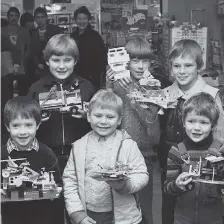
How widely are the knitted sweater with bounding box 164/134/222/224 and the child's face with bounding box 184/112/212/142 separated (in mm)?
30

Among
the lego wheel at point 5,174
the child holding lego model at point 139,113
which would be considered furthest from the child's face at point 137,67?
the lego wheel at point 5,174

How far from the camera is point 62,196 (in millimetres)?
2967

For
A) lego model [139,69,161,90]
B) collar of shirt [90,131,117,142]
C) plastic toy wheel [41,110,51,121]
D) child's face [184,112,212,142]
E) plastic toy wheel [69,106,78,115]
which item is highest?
lego model [139,69,161,90]

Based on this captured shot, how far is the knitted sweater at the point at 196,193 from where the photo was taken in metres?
2.83

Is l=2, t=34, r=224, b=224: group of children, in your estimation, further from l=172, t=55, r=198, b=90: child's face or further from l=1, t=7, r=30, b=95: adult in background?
l=1, t=7, r=30, b=95: adult in background

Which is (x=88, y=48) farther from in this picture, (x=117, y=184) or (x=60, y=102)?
(x=117, y=184)

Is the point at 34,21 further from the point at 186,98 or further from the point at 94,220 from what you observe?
the point at 94,220

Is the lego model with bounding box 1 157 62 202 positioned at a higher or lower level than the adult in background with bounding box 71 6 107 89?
lower

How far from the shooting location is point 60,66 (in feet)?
10.5

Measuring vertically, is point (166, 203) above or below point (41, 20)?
below

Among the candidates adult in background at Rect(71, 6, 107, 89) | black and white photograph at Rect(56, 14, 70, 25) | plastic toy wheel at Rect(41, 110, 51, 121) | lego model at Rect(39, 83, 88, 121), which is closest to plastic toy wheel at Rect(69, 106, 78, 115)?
lego model at Rect(39, 83, 88, 121)

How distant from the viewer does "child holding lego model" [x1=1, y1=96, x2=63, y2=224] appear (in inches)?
113

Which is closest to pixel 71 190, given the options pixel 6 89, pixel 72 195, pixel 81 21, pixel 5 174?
pixel 72 195

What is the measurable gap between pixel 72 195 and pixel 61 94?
576 mm
